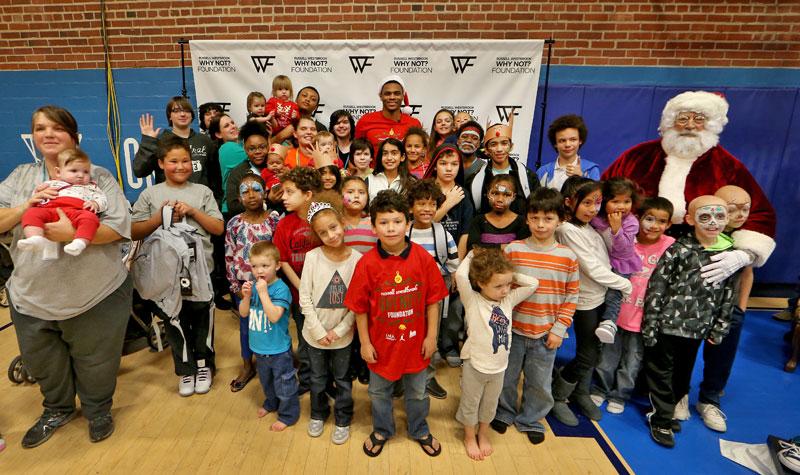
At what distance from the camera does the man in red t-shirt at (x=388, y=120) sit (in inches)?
142

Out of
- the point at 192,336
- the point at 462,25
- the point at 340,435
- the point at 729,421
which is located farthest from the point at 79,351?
the point at 462,25

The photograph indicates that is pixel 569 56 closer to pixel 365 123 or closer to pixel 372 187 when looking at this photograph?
pixel 365 123

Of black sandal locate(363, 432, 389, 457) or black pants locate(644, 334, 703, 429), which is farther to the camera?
black pants locate(644, 334, 703, 429)

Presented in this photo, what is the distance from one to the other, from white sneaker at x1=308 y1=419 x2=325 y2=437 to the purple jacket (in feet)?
6.92

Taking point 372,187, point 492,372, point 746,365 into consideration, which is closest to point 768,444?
point 746,365

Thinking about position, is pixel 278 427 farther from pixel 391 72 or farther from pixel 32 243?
pixel 391 72

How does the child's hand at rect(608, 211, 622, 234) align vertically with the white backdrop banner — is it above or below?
below

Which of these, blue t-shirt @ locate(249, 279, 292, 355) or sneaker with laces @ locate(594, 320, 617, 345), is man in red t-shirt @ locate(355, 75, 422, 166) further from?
sneaker with laces @ locate(594, 320, 617, 345)

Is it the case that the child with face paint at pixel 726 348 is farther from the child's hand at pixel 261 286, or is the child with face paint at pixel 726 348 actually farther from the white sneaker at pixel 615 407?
the child's hand at pixel 261 286

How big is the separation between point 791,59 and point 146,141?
671cm

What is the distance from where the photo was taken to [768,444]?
2350 mm

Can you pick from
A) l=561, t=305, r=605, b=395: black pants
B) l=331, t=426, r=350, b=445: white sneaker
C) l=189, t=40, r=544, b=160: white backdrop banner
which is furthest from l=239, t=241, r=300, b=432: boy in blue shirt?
l=189, t=40, r=544, b=160: white backdrop banner

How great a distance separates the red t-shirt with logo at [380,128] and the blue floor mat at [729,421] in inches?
95.8

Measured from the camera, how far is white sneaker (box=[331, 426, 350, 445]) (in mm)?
2424
